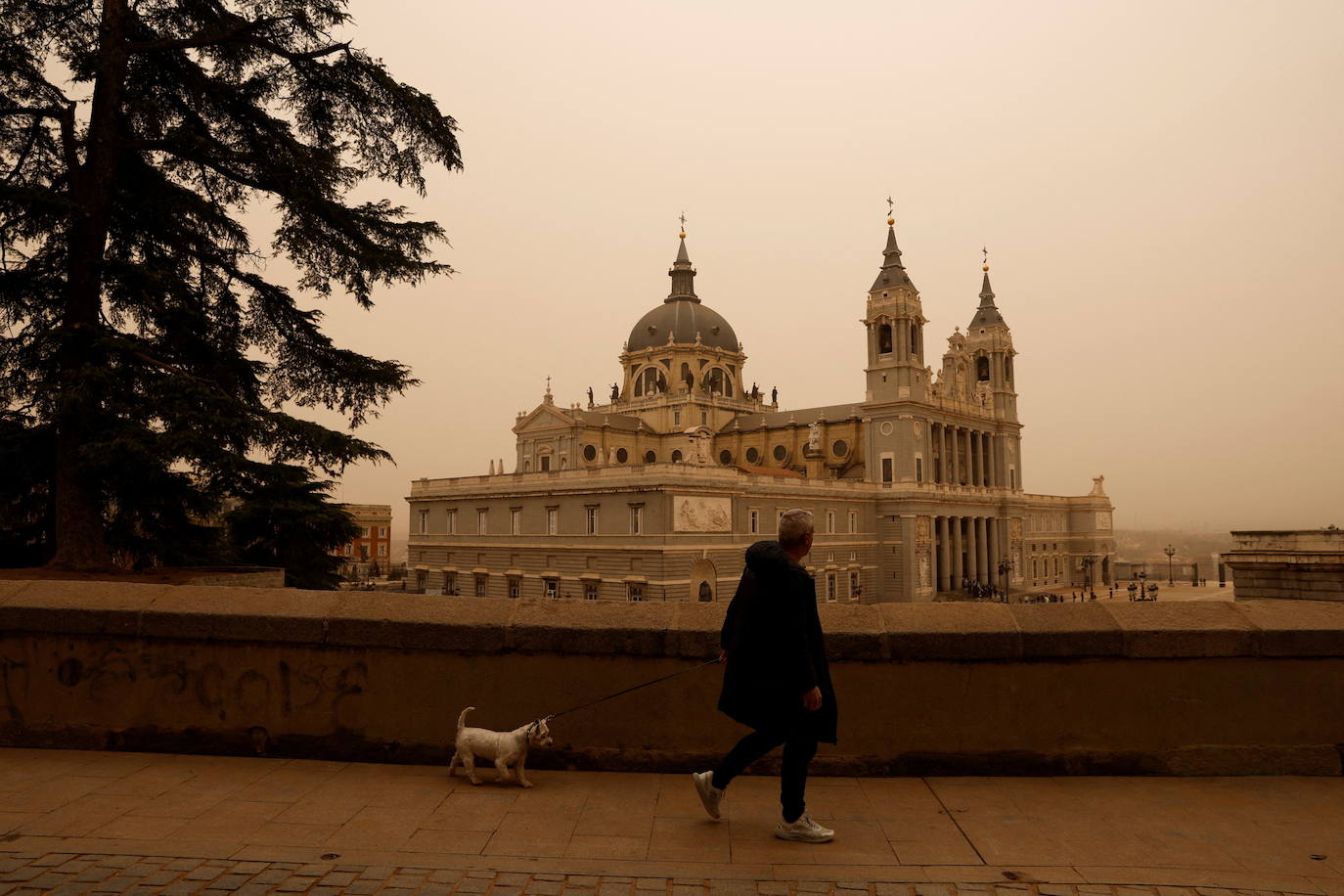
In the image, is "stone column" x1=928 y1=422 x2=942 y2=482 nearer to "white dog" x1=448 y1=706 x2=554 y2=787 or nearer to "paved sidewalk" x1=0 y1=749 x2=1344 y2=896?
"paved sidewalk" x1=0 y1=749 x2=1344 y2=896

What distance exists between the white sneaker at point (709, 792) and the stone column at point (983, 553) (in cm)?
6179

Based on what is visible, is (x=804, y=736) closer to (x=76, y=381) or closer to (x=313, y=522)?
(x=76, y=381)

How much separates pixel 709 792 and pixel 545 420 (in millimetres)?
56824

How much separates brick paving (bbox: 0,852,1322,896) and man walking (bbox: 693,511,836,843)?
0.55 m

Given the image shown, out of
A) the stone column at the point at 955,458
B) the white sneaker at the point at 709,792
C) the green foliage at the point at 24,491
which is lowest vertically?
the white sneaker at the point at 709,792

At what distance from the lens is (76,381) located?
1017 cm

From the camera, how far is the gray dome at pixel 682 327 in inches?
2717

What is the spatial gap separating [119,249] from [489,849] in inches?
465

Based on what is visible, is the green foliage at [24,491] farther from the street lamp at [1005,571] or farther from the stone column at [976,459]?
the stone column at [976,459]

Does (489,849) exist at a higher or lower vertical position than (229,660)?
lower

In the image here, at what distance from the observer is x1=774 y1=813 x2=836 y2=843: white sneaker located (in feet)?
13.5

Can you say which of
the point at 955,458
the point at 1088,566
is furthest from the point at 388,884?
the point at 1088,566

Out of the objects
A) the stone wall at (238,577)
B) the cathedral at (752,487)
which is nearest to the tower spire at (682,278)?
the cathedral at (752,487)

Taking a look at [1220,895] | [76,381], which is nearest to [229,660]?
[1220,895]
